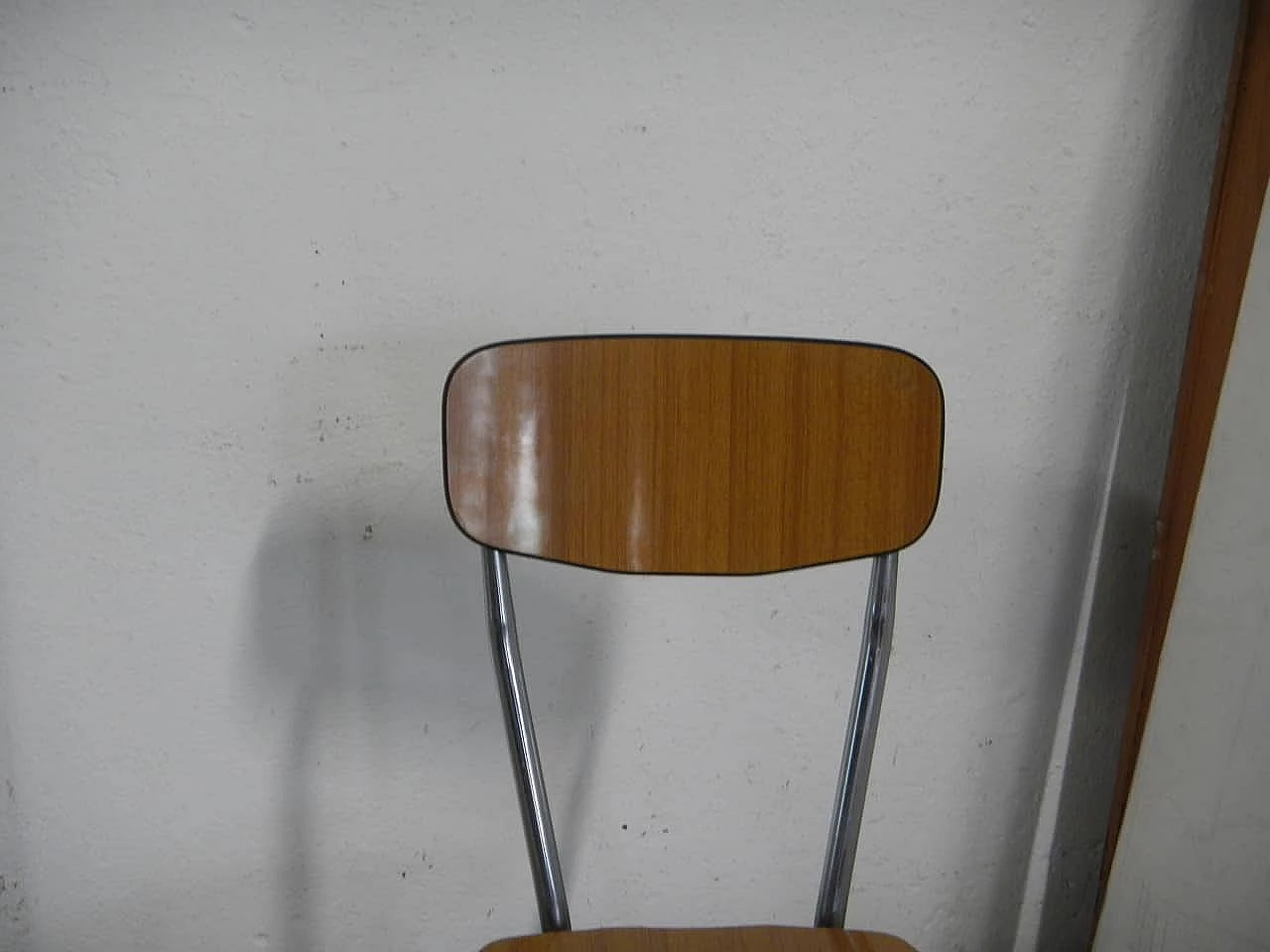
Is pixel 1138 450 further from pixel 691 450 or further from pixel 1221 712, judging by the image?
pixel 691 450

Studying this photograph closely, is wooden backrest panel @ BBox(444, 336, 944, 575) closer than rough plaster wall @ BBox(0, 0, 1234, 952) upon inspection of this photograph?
Yes

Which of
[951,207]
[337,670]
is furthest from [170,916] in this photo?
[951,207]

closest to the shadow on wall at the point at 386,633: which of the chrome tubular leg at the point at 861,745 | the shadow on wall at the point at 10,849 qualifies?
the shadow on wall at the point at 10,849

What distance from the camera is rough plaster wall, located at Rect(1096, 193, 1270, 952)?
2.42ft

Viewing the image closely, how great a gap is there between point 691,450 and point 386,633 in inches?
15.6

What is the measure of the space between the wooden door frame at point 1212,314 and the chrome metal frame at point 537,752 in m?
0.36

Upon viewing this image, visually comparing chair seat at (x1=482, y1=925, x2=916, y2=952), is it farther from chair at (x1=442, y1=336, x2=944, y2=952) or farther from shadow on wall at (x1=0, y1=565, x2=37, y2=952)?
shadow on wall at (x1=0, y1=565, x2=37, y2=952)

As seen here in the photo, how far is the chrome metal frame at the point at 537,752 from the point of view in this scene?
59 centimetres

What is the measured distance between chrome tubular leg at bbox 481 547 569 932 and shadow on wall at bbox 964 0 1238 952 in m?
0.55

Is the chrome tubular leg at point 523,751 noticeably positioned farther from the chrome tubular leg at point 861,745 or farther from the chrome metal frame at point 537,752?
the chrome tubular leg at point 861,745

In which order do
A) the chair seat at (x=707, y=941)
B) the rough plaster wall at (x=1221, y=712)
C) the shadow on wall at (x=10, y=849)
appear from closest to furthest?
the chair seat at (x=707, y=941)
the rough plaster wall at (x=1221, y=712)
the shadow on wall at (x=10, y=849)

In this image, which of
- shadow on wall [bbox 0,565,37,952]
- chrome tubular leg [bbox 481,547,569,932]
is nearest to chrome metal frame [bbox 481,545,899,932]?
chrome tubular leg [bbox 481,547,569,932]

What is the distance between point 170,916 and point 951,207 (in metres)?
0.92

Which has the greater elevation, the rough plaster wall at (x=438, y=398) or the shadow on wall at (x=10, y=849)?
the rough plaster wall at (x=438, y=398)
